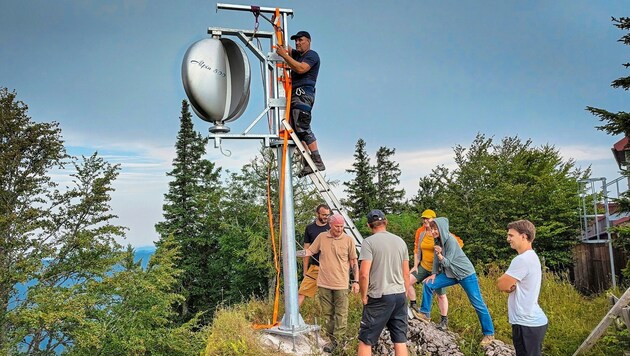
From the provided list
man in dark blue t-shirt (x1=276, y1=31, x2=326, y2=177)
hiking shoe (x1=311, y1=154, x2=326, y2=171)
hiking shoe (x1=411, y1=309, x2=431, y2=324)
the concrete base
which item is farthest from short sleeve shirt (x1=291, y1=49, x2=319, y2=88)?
hiking shoe (x1=411, y1=309, x2=431, y2=324)

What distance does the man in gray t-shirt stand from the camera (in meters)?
5.51

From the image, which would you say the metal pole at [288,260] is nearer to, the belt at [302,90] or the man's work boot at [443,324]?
the belt at [302,90]

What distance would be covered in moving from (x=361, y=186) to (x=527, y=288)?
38497mm

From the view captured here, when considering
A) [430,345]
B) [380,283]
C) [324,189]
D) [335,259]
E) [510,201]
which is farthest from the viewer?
[510,201]

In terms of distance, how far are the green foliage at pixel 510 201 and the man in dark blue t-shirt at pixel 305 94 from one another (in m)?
18.8

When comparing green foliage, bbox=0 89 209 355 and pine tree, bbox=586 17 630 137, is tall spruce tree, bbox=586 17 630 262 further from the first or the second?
green foliage, bbox=0 89 209 355

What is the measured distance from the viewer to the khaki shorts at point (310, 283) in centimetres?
750

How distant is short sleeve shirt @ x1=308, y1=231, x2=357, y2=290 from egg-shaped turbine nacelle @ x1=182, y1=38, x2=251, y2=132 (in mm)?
2204

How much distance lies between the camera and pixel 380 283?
552 cm

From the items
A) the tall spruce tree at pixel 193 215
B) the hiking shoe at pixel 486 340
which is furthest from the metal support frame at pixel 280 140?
the tall spruce tree at pixel 193 215

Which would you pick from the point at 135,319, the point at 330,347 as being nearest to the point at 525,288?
the point at 330,347

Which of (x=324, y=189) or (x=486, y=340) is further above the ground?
(x=324, y=189)

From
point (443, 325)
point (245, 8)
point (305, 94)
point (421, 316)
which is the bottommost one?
point (443, 325)

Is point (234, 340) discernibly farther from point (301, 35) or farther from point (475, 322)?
point (301, 35)
